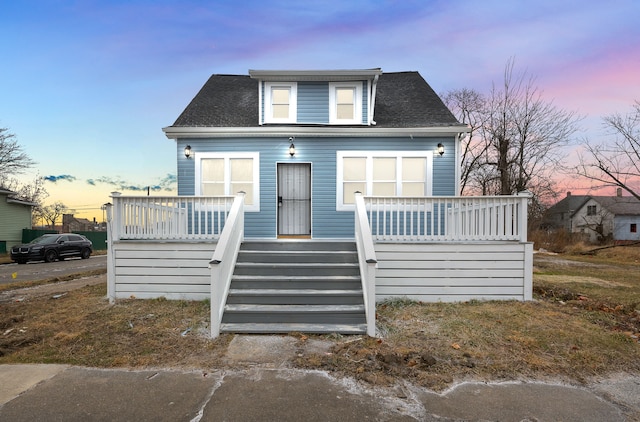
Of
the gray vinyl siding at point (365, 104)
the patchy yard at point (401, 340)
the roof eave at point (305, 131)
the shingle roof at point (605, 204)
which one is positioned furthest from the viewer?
the shingle roof at point (605, 204)

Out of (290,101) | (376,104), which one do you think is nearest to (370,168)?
(376,104)

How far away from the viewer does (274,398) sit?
2.94m

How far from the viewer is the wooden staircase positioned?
466 centimetres

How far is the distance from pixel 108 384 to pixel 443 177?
794cm

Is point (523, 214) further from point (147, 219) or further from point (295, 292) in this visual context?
point (147, 219)

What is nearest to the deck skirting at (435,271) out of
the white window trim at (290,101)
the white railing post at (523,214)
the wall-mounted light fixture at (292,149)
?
the white railing post at (523,214)

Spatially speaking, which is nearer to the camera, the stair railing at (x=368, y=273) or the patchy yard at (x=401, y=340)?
the patchy yard at (x=401, y=340)

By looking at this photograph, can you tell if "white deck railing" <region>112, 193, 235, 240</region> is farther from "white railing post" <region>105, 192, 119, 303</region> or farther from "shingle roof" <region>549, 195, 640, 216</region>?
"shingle roof" <region>549, 195, 640, 216</region>

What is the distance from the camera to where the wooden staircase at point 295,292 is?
4664 mm

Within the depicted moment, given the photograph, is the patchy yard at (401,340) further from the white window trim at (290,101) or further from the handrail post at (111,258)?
the white window trim at (290,101)

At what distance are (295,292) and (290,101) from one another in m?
5.87

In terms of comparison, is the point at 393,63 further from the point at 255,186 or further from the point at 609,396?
the point at 609,396

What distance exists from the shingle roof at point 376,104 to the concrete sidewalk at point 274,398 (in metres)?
6.49

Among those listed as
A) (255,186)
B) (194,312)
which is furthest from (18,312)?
(255,186)
